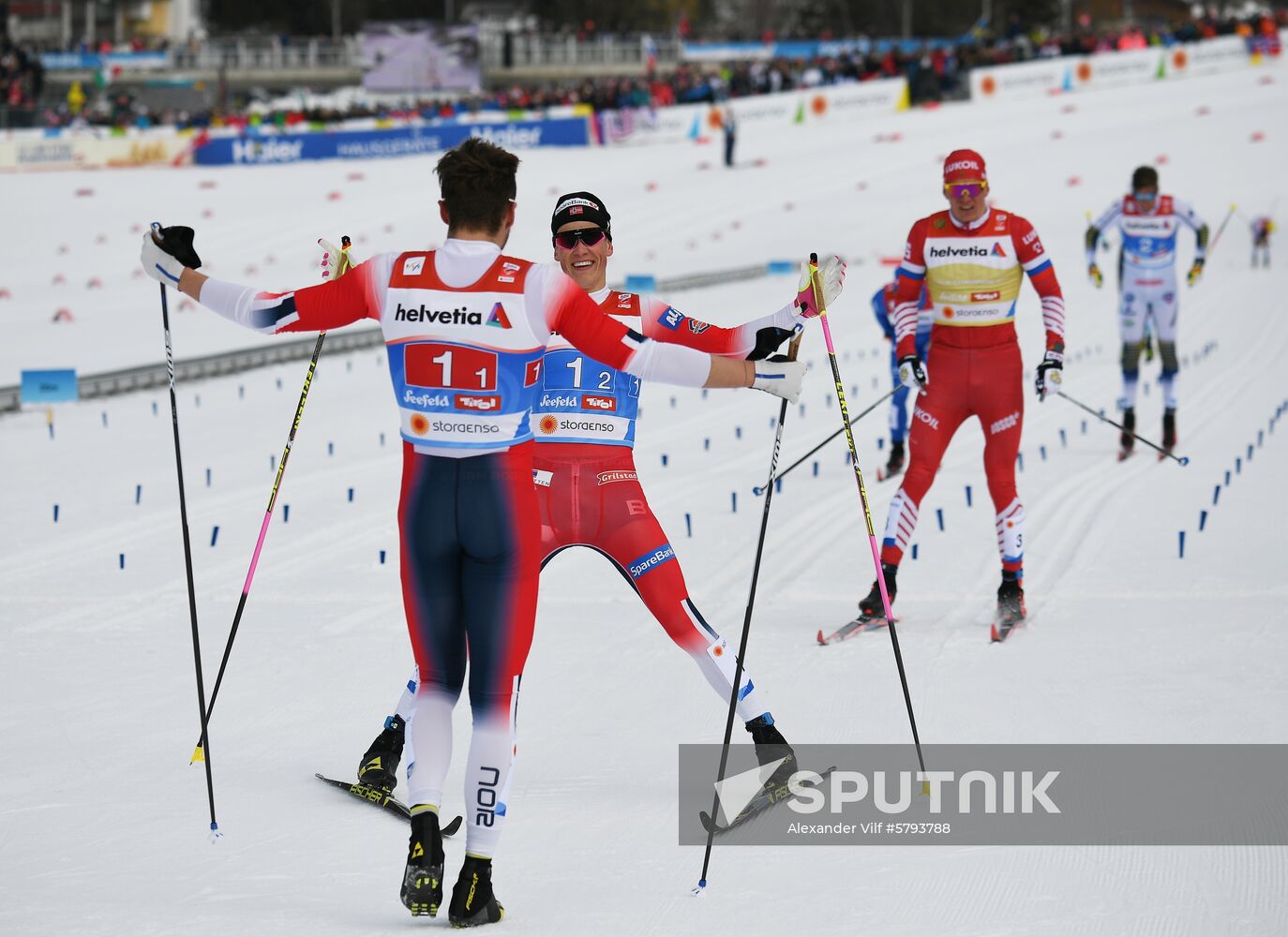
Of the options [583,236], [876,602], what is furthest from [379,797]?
[876,602]

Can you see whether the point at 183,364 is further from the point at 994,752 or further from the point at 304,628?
the point at 994,752

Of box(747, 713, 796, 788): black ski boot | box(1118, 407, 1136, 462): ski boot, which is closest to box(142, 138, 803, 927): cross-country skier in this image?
box(747, 713, 796, 788): black ski boot

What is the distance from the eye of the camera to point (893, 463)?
12.1 m

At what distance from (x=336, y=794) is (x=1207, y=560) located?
18.3 feet

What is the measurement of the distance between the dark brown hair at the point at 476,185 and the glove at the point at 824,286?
3.54 ft

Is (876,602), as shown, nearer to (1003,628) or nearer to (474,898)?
(1003,628)

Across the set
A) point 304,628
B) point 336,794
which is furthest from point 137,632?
point 336,794

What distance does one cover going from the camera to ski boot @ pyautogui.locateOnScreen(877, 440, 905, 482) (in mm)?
11984

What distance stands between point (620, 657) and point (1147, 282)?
24.8 ft

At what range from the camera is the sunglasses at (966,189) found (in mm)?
7848

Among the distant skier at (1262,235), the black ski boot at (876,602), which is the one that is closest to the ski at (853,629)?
the black ski boot at (876,602)

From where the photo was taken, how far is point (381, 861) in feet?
16.5

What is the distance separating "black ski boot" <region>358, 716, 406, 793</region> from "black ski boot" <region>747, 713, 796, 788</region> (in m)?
1.24

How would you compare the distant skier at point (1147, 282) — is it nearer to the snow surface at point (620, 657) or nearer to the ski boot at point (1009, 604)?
the snow surface at point (620, 657)
